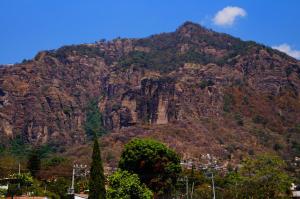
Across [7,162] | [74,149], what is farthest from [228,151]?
[7,162]

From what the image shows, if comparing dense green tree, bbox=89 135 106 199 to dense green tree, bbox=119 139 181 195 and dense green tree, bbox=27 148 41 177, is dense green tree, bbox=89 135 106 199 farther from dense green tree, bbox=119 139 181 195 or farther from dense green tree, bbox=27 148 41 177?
dense green tree, bbox=27 148 41 177

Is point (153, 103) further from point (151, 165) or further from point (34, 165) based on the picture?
point (151, 165)

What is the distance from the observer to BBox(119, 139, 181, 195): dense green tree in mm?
81594

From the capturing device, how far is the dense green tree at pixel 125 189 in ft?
217

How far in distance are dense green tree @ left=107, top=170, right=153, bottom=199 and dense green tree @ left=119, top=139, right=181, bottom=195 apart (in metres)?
12.8

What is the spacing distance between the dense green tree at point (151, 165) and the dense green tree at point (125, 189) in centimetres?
1283

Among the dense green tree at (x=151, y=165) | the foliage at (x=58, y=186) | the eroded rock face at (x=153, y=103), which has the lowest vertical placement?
the foliage at (x=58, y=186)

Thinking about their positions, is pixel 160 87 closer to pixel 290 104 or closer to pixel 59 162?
pixel 290 104

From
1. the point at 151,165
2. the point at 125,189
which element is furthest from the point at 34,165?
the point at 125,189

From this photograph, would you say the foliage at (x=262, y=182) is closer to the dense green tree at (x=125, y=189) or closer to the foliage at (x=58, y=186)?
the dense green tree at (x=125, y=189)

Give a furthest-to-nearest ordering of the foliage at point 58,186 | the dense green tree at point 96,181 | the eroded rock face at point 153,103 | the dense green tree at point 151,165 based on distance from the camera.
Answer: the eroded rock face at point 153,103, the foliage at point 58,186, the dense green tree at point 151,165, the dense green tree at point 96,181

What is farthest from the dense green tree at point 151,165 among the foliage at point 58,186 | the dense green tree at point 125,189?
the dense green tree at point 125,189

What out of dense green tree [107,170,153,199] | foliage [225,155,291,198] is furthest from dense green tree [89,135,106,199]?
foliage [225,155,291,198]

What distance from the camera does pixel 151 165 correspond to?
83.0 m
